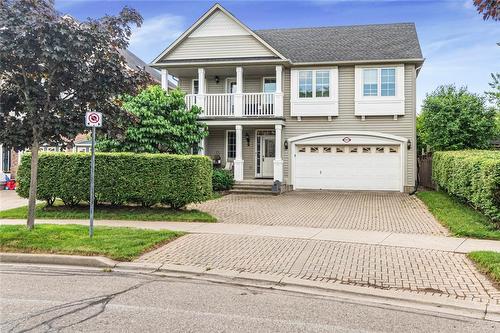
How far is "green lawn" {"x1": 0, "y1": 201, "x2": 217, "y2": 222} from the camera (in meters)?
13.1

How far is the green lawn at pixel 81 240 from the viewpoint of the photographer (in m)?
8.34

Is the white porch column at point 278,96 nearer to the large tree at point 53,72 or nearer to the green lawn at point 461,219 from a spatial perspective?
the green lawn at point 461,219

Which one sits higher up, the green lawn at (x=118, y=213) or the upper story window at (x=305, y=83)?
the upper story window at (x=305, y=83)

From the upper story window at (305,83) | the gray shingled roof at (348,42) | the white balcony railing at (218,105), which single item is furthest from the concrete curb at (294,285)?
the gray shingled roof at (348,42)

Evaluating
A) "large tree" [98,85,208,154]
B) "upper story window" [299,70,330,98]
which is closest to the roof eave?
"upper story window" [299,70,330,98]

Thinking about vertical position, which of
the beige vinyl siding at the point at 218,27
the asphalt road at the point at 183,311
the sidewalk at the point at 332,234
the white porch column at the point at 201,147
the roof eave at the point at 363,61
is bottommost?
the asphalt road at the point at 183,311

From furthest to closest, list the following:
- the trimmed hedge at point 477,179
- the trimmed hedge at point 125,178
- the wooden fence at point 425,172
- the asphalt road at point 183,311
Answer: the wooden fence at point 425,172, the trimmed hedge at point 125,178, the trimmed hedge at point 477,179, the asphalt road at point 183,311

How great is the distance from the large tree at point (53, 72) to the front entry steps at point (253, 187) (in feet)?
36.2

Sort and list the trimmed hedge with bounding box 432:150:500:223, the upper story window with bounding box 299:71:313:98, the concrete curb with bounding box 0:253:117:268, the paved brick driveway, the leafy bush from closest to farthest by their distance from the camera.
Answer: the concrete curb with bounding box 0:253:117:268, the trimmed hedge with bounding box 432:150:500:223, the paved brick driveway, the leafy bush, the upper story window with bounding box 299:71:313:98

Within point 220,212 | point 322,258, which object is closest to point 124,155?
point 220,212

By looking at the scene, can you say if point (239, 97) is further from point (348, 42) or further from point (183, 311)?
point (183, 311)

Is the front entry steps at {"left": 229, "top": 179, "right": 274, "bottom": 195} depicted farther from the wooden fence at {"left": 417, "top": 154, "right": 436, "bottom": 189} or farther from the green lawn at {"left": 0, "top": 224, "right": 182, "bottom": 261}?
the green lawn at {"left": 0, "top": 224, "right": 182, "bottom": 261}

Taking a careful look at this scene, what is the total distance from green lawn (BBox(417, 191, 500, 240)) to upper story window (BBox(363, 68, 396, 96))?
Result: 6.12 m

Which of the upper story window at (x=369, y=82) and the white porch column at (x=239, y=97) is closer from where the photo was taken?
the upper story window at (x=369, y=82)
